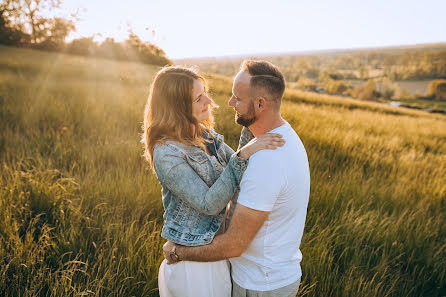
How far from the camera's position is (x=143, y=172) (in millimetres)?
4105

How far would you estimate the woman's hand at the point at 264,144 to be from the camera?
57.3 inches

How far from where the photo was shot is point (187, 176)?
168cm

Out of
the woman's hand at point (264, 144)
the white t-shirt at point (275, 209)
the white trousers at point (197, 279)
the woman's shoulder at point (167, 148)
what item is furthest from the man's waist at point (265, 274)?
the woman's shoulder at point (167, 148)

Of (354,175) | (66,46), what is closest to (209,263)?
(354,175)

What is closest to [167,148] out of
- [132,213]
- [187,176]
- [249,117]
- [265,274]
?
[187,176]

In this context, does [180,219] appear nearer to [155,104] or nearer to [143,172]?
[155,104]

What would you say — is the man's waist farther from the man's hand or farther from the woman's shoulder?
the woman's shoulder

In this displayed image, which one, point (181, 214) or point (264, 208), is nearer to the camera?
point (264, 208)

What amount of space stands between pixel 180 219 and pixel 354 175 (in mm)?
3510

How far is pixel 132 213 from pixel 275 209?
6.85ft

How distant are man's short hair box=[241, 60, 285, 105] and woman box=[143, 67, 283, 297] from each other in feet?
1.36

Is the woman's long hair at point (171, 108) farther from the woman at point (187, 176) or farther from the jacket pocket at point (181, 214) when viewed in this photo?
the jacket pocket at point (181, 214)

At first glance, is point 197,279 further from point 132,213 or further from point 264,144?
point 132,213

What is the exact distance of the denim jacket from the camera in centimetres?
156
